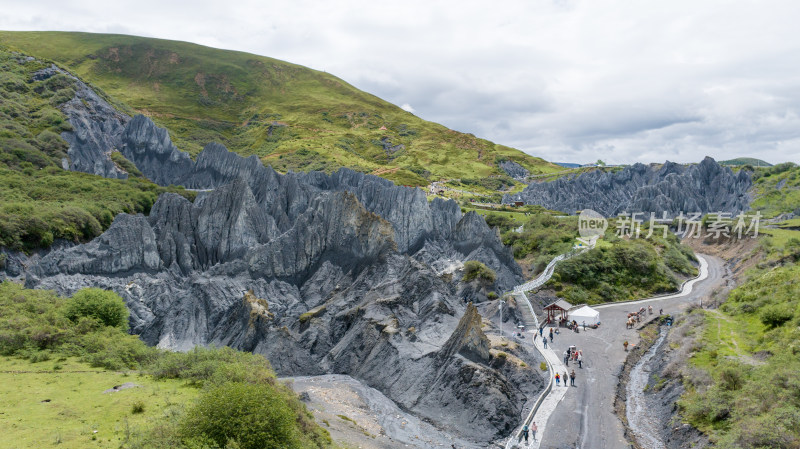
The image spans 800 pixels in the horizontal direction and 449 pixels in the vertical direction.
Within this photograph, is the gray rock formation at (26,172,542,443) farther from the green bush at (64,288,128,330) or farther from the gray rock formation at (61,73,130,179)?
the gray rock formation at (61,73,130,179)

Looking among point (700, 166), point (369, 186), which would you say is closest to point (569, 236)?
point (369, 186)

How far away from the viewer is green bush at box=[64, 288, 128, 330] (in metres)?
37.1

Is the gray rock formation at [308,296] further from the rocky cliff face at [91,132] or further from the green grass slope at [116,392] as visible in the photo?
the rocky cliff face at [91,132]

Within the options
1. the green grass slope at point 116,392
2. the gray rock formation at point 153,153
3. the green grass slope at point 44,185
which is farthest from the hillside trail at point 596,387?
the gray rock formation at point 153,153

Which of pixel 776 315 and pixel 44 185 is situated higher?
pixel 44 185

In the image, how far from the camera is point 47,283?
47156 mm

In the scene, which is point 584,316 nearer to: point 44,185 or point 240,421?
point 240,421

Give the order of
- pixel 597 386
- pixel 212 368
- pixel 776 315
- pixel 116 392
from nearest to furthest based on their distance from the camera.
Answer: pixel 116 392, pixel 212 368, pixel 597 386, pixel 776 315

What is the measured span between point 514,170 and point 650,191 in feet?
178

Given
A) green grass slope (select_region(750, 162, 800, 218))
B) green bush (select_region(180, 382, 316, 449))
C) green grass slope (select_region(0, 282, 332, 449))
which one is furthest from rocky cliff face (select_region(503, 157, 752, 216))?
green bush (select_region(180, 382, 316, 449))

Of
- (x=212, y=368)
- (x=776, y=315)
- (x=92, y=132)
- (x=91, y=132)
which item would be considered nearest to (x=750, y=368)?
(x=776, y=315)

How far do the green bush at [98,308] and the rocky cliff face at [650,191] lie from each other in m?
111

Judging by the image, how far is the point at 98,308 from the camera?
38250mm

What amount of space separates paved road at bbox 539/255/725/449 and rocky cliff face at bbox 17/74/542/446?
3.22 meters
